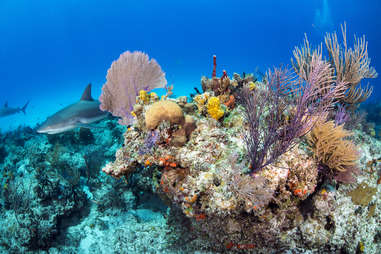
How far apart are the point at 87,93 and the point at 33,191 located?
3.15 meters

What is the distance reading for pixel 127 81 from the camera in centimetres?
482

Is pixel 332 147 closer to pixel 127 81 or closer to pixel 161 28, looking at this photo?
pixel 127 81

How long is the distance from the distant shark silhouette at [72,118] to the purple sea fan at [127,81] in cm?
97

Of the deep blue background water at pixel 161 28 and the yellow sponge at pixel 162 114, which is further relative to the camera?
the deep blue background water at pixel 161 28

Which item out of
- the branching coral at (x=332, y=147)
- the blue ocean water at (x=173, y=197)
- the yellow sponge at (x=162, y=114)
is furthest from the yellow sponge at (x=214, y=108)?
the branching coral at (x=332, y=147)

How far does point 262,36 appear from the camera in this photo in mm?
124688

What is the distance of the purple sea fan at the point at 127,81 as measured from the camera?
472 cm

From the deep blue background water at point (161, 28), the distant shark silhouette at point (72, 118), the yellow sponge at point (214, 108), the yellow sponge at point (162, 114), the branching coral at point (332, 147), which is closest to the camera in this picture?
the branching coral at point (332, 147)

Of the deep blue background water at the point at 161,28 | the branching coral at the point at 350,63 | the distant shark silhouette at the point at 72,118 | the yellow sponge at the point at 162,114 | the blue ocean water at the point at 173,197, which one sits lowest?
the blue ocean water at the point at 173,197

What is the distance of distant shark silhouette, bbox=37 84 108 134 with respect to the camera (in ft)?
16.9

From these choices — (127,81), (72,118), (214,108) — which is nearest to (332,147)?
(214,108)

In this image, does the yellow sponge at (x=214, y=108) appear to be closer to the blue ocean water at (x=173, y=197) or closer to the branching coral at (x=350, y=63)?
the blue ocean water at (x=173, y=197)

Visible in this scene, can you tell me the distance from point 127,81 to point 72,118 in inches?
78.7

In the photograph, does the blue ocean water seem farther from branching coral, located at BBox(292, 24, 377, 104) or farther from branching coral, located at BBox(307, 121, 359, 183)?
branching coral, located at BBox(292, 24, 377, 104)
